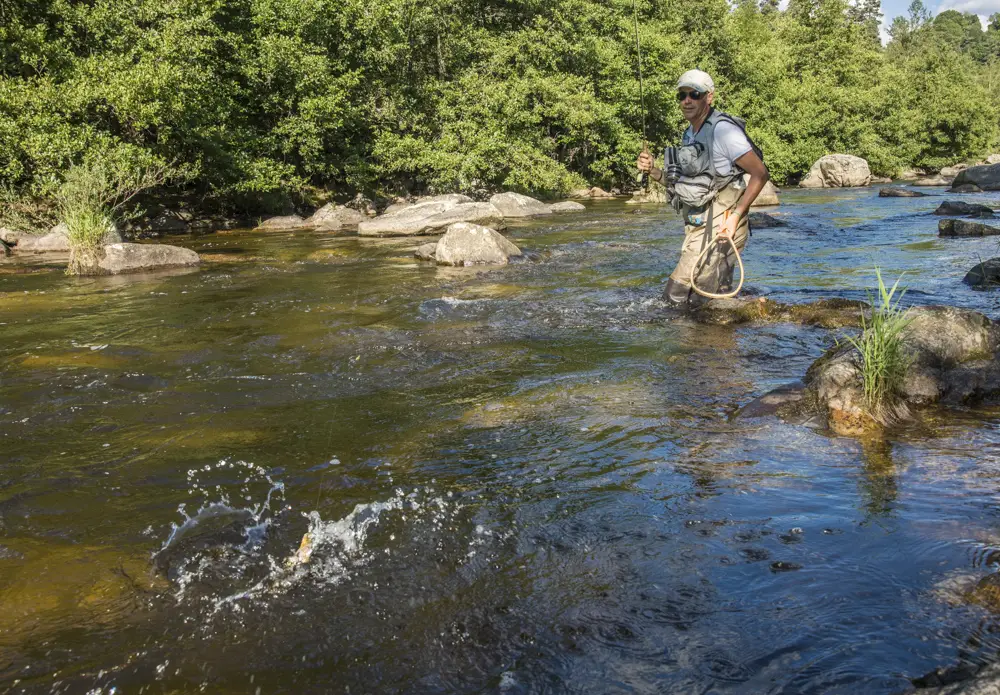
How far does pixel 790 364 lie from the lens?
6.69 m

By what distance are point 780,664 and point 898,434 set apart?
2653 mm

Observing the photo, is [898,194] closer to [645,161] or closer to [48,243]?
[645,161]

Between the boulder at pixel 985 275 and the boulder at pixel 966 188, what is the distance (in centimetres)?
2085

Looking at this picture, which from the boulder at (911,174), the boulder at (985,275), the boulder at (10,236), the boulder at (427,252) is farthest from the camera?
the boulder at (911,174)

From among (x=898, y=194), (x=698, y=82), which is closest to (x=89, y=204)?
(x=698, y=82)

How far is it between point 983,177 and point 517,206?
1796 centimetres

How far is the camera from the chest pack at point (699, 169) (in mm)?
7461

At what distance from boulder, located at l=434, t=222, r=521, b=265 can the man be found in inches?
225

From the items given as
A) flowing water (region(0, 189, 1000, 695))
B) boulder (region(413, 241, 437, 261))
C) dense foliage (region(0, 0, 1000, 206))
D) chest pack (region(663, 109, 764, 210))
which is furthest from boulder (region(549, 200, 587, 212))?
flowing water (region(0, 189, 1000, 695))

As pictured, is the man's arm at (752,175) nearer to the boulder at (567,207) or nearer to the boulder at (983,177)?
the boulder at (567,207)

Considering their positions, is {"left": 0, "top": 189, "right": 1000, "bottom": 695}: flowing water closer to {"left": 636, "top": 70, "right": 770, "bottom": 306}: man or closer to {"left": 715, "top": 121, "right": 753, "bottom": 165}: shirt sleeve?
{"left": 636, "top": 70, "right": 770, "bottom": 306}: man

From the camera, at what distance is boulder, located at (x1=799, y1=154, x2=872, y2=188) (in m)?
36.2

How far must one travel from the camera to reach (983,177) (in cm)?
2852

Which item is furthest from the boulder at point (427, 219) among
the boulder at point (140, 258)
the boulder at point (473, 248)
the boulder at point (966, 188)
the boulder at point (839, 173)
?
the boulder at point (839, 173)
